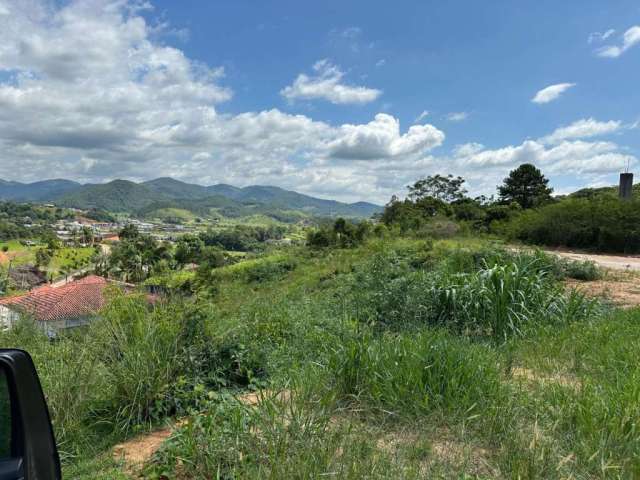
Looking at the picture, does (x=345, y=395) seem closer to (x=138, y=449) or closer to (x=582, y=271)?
(x=138, y=449)

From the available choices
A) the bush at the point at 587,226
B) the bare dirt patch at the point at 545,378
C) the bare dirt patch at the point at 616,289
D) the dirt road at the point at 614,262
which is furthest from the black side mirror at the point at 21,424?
the bush at the point at 587,226

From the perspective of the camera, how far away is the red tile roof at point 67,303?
4.30m

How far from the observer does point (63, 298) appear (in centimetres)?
393

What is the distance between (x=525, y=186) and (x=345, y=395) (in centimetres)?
3624

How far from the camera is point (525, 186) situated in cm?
3422

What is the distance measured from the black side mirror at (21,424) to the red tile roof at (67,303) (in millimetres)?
2879

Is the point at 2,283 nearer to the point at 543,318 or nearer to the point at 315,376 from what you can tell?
the point at 315,376

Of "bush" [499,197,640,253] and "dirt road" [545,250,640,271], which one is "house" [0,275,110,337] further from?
"bush" [499,197,640,253]

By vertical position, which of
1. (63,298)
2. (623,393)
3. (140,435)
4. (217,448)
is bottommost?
(140,435)

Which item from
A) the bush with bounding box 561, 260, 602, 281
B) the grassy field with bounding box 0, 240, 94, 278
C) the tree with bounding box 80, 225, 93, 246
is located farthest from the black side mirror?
the tree with bounding box 80, 225, 93, 246

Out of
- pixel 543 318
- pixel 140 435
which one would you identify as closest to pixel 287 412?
pixel 140 435

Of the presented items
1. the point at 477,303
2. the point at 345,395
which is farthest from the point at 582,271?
the point at 345,395

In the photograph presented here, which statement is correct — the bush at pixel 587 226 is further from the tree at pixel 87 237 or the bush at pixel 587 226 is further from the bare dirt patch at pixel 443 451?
the tree at pixel 87 237

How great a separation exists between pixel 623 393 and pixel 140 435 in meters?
3.74
